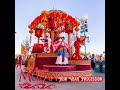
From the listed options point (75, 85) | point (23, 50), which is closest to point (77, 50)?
point (75, 85)

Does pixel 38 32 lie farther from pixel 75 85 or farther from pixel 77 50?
pixel 75 85

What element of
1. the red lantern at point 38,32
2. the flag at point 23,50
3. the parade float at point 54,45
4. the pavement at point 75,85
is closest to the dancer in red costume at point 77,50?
the parade float at point 54,45

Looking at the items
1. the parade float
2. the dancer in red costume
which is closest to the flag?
the parade float

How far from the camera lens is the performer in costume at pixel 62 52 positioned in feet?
9.78

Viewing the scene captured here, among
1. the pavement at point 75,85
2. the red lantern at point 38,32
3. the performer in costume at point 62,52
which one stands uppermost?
the red lantern at point 38,32

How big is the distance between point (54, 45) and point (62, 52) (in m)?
0.09

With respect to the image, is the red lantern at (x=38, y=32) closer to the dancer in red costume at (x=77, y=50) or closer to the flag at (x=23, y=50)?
the flag at (x=23, y=50)

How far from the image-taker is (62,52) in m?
2.99
